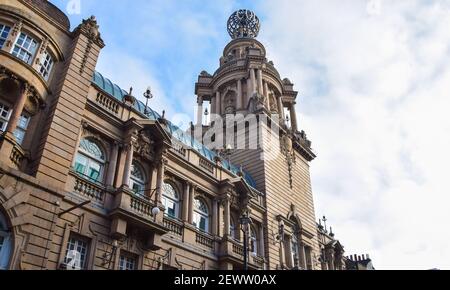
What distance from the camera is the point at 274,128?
39.5 m

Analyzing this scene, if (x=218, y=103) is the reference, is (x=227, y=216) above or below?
below

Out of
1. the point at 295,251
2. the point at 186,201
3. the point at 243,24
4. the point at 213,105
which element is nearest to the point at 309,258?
the point at 295,251

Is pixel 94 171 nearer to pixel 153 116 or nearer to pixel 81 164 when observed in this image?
pixel 81 164

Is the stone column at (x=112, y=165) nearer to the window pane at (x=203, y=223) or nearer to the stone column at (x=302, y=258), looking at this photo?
the window pane at (x=203, y=223)

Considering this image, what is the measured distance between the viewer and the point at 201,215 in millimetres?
27906

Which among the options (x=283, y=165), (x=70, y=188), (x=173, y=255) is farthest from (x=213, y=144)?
(x=70, y=188)

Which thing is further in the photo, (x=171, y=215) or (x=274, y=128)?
(x=274, y=128)

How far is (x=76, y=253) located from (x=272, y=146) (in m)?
23.0

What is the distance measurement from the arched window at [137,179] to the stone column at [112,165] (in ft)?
5.43

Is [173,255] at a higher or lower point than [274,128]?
lower
